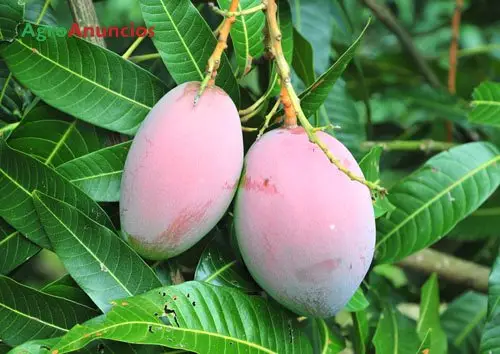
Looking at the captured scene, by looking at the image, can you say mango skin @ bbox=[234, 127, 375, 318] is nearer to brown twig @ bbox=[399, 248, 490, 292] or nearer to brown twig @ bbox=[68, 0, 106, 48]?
brown twig @ bbox=[68, 0, 106, 48]

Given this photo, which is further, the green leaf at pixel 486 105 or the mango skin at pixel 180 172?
the green leaf at pixel 486 105

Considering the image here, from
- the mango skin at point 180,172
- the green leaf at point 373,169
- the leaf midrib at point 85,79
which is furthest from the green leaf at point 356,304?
the leaf midrib at point 85,79

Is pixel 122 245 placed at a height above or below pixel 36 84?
below

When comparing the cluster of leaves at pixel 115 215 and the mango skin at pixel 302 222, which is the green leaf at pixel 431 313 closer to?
the cluster of leaves at pixel 115 215

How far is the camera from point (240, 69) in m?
0.81

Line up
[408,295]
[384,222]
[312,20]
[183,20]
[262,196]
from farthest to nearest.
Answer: [408,295], [312,20], [384,222], [183,20], [262,196]

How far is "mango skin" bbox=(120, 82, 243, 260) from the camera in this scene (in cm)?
64

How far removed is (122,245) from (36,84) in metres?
0.20

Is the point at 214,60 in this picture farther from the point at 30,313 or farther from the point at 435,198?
the point at 435,198

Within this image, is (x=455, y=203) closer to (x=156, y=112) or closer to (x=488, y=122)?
(x=488, y=122)

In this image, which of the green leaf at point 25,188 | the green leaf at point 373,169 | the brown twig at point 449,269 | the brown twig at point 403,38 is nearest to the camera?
the green leaf at point 25,188

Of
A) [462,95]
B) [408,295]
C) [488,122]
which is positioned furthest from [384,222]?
[462,95]

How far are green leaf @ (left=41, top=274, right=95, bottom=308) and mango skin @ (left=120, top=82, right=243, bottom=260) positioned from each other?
0.30ft

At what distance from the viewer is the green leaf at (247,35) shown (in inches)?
30.8
